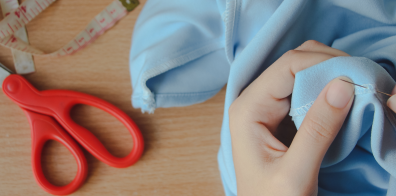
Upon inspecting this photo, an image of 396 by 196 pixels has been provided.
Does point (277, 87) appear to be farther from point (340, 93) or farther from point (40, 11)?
point (40, 11)

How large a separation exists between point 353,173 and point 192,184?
1.09 feet

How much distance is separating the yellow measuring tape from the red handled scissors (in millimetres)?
67

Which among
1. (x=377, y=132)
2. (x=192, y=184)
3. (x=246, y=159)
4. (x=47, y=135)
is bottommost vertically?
(x=192, y=184)

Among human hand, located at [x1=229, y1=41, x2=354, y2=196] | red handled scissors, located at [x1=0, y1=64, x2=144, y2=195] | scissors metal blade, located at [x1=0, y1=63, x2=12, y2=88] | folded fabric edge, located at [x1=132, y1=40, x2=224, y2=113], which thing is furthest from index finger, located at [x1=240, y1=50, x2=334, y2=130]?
scissors metal blade, located at [x1=0, y1=63, x2=12, y2=88]

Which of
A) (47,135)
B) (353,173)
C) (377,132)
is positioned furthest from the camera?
(47,135)

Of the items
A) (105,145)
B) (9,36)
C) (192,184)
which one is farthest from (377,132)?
(9,36)

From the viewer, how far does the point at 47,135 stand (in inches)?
22.5

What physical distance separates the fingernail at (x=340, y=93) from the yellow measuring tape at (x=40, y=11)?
19.7 inches

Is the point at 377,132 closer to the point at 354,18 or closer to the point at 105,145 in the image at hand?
the point at 354,18

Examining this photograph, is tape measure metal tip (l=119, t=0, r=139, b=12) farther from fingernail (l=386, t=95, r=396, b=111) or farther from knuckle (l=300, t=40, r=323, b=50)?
fingernail (l=386, t=95, r=396, b=111)

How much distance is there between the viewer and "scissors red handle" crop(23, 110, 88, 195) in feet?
1.85

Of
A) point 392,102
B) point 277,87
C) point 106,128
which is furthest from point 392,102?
point 106,128

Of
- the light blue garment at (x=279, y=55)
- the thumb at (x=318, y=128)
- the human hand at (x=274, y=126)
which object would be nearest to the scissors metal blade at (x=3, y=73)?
the light blue garment at (x=279, y=55)

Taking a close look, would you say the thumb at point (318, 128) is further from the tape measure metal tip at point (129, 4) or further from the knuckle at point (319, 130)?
the tape measure metal tip at point (129, 4)
